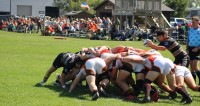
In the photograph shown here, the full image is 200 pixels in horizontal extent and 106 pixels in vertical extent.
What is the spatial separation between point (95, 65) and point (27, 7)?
7373 centimetres

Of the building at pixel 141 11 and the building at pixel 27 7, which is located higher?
the building at pixel 27 7

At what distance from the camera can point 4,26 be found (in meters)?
49.0

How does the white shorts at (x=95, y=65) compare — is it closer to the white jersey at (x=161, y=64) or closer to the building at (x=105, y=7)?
the white jersey at (x=161, y=64)

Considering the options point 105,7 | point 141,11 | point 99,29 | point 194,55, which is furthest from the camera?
point 105,7

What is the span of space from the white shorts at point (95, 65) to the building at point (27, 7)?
235ft

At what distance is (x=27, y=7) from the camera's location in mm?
81000

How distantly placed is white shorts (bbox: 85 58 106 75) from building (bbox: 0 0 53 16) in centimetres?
7156

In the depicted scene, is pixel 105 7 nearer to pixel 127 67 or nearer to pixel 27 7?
pixel 27 7

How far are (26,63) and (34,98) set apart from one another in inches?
265

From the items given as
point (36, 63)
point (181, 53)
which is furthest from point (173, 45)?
point (36, 63)

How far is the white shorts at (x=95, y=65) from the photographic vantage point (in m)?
Result: 9.21

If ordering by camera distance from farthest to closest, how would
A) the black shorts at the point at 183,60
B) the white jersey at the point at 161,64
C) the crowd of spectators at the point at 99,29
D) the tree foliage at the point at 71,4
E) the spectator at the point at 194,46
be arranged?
the tree foliage at the point at 71,4 < the crowd of spectators at the point at 99,29 < the spectator at the point at 194,46 < the black shorts at the point at 183,60 < the white jersey at the point at 161,64

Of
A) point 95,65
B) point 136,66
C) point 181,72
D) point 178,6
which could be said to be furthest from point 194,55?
point 178,6

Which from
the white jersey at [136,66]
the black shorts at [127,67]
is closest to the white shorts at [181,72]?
the white jersey at [136,66]
